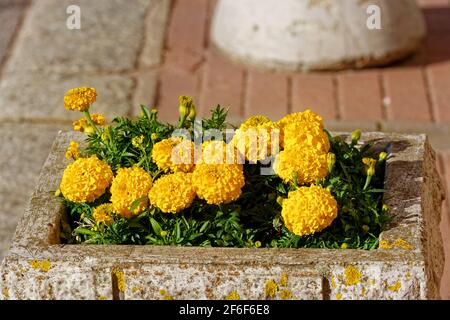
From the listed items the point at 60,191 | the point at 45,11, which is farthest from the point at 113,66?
the point at 60,191

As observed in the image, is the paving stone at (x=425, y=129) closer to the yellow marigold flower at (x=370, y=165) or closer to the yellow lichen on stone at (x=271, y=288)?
the yellow marigold flower at (x=370, y=165)

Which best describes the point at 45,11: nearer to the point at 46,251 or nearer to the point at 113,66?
the point at 113,66

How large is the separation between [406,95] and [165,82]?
1053 mm

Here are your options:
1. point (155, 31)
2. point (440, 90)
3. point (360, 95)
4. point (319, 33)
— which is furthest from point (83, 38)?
point (440, 90)

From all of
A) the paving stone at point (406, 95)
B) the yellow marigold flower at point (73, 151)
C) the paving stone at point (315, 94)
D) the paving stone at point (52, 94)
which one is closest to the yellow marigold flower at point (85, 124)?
the yellow marigold flower at point (73, 151)

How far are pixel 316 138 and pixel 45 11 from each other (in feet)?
10.3

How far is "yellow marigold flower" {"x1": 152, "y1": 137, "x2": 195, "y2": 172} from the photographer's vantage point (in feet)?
7.45

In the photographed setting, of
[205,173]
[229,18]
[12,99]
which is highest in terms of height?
[229,18]

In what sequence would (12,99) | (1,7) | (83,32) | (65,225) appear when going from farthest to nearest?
1. (1,7)
2. (83,32)
3. (12,99)
4. (65,225)

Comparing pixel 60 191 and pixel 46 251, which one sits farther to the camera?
pixel 60 191

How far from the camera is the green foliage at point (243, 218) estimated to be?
86.9 inches

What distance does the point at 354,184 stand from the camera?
236cm

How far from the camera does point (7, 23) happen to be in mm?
5129

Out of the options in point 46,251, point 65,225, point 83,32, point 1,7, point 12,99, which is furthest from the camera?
→ point 1,7
